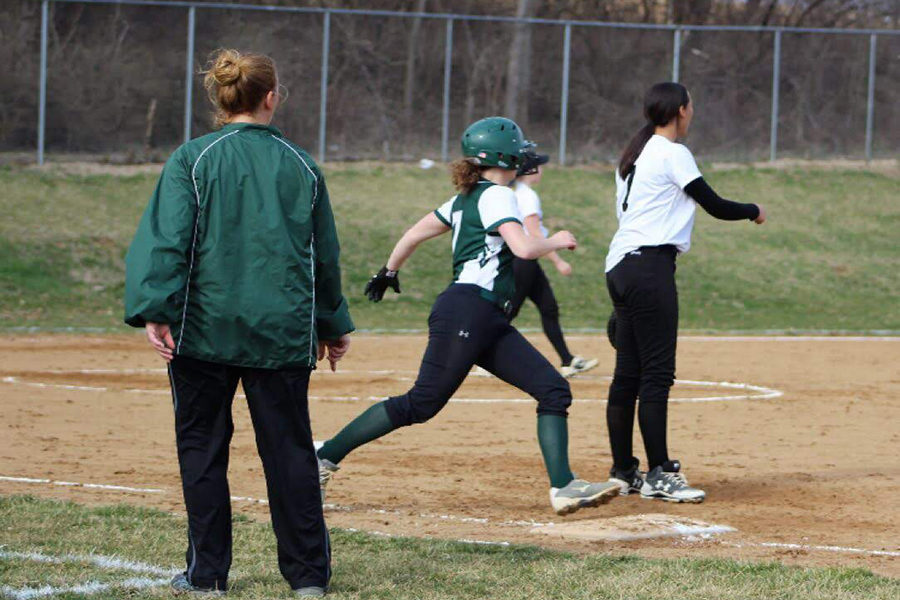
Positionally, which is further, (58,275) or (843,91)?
(843,91)

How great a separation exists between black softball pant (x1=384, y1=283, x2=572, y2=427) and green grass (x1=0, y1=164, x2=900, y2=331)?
37.7ft

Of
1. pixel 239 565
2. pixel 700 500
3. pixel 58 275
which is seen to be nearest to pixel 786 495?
pixel 700 500

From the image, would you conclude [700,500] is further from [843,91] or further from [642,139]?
[843,91]

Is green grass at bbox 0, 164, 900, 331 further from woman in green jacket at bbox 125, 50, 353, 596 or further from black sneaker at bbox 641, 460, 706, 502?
woman in green jacket at bbox 125, 50, 353, 596

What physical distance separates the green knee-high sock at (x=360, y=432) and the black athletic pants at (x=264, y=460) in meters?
1.63

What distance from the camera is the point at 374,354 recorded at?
1498 cm

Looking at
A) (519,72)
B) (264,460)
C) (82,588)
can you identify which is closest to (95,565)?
(82,588)

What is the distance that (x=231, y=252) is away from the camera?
499 centimetres

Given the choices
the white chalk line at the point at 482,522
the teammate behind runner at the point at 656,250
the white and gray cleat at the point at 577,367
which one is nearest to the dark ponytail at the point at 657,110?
the teammate behind runner at the point at 656,250

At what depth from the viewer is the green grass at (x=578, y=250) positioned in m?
19.8

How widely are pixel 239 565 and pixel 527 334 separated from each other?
11.8 meters

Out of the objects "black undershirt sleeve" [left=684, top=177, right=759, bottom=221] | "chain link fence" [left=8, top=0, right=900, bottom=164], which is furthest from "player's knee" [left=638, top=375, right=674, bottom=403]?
"chain link fence" [left=8, top=0, right=900, bottom=164]

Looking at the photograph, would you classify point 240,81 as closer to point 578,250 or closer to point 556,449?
point 556,449

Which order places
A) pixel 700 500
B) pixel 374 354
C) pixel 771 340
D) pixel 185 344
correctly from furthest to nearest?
1. pixel 771 340
2. pixel 374 354
3. pixel 700 500
4. pixel 185 344
